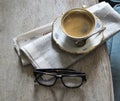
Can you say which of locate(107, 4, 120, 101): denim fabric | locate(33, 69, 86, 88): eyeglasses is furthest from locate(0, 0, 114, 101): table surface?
locate(107, 4, 120, 101): denim fabric

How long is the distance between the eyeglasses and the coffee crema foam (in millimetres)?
102

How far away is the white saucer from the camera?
2.23 ft

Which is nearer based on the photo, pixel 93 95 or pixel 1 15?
pixel 93 95

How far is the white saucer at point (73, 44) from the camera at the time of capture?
680 mm

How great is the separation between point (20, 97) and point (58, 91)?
10cm

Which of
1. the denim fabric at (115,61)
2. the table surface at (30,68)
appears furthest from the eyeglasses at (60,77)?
the denim fabric at (115,61)

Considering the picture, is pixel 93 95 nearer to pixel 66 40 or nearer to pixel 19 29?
pixel 66 40

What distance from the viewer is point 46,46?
696 millimetres

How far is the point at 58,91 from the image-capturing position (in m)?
0.64

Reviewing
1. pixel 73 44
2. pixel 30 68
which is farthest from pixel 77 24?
pixel 30 68

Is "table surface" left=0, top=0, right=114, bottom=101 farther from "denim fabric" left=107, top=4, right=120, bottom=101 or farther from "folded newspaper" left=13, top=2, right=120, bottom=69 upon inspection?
"denim fabric" left=107, top=4, right=120, bottom=101

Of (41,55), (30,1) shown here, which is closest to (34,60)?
(41,55)

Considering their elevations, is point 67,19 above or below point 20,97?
above

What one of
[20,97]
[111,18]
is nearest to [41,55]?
[20,97]
